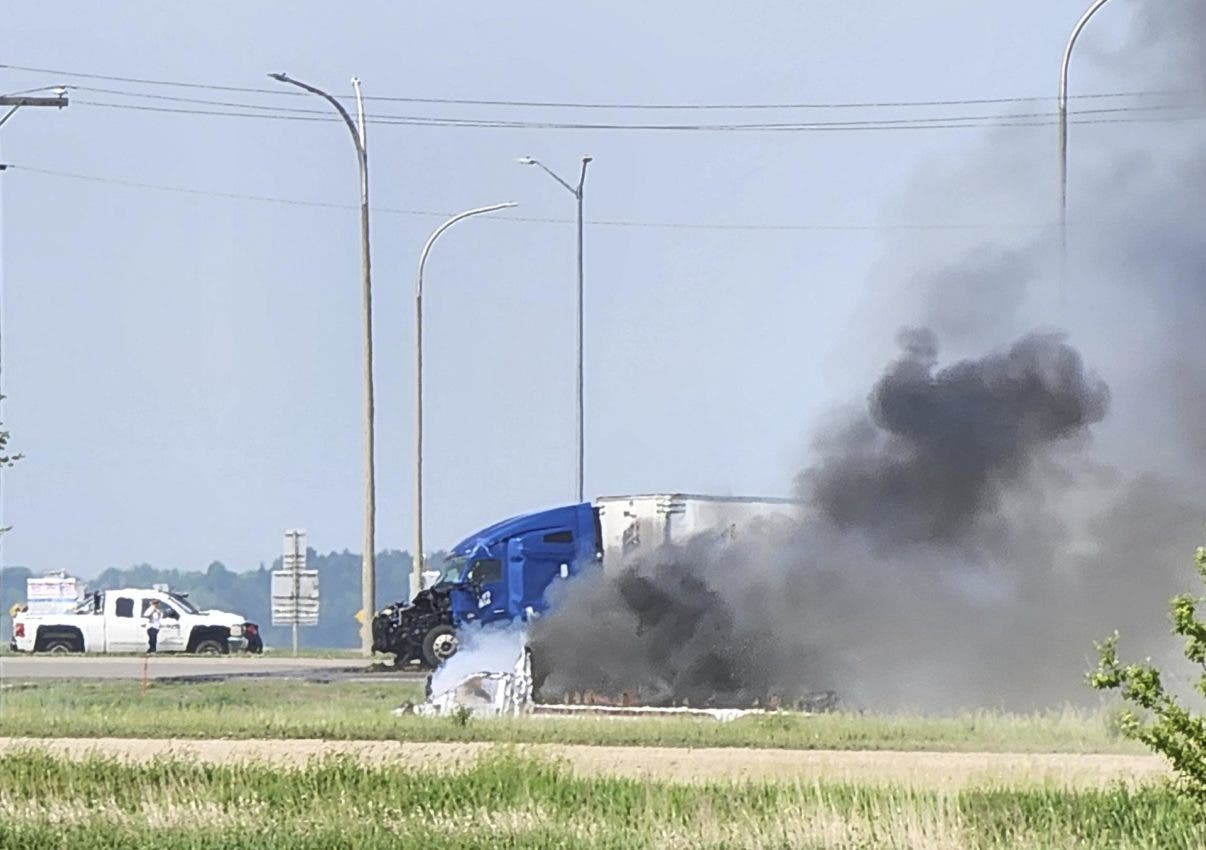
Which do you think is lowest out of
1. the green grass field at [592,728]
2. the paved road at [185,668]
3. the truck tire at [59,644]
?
the green grass field at [592,728]

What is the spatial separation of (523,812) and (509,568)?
25763mm

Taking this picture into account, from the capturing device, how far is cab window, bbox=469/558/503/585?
46750mm

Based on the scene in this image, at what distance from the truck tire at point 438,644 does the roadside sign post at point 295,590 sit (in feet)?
26.3

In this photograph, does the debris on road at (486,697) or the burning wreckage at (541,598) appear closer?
the debris on road at (486,697)

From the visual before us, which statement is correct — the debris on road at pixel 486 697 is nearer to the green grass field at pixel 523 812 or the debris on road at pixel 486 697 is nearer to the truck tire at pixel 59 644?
the green grass field at pixel 523 812

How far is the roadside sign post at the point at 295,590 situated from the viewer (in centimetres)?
5606

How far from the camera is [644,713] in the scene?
35406 millimetres

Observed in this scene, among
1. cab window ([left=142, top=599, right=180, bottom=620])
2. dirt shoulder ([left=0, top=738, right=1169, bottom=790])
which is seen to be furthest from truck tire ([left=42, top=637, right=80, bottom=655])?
dirt shoulder ([left=0, top=738, right=1169, bottom=790])

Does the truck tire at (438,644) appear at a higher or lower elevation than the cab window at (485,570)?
lower

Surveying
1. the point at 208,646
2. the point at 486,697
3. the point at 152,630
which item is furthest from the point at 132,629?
the point at 486,697

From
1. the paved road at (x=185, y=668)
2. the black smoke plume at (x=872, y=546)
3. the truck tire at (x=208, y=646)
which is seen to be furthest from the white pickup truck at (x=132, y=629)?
the black smoke plume at (x=872, y=546)

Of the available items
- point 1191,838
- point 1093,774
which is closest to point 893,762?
point 1093,774

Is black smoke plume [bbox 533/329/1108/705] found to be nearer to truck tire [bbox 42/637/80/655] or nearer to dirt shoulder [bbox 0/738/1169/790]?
dirt shoulder [bbox 0/738/1169/790]

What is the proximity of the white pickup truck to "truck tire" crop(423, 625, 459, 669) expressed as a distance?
15.2 metres
